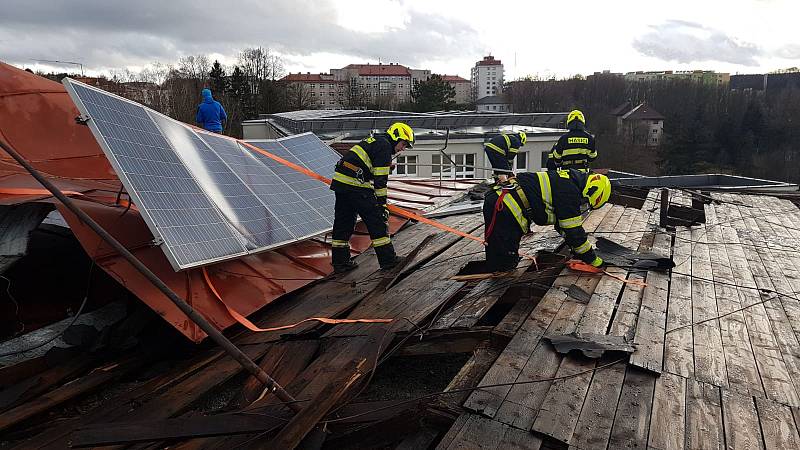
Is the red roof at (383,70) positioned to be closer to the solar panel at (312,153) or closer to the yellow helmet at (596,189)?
the solar panel at (312,153)

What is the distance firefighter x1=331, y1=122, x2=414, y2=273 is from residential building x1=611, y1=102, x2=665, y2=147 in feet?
227

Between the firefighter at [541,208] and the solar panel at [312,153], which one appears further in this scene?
the solar panel at [312,153]

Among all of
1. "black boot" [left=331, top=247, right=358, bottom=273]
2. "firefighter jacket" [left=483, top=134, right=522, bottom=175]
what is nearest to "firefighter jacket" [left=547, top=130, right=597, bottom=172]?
"firefighter jacket" [left=483, top=134, right=522, bottom=175]

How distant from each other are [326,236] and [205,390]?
3.43 m

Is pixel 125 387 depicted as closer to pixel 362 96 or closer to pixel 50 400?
pixel 50 400

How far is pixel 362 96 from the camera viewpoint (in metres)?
71.7

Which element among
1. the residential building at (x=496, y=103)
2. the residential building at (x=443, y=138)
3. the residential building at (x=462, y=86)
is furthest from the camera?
the residential building at (x=462, y=86)

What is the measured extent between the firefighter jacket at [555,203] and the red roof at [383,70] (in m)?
108

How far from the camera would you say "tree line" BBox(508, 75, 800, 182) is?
5288 cm

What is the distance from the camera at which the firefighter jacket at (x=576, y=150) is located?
875 centimetres

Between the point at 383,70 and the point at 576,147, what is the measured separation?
106147mm

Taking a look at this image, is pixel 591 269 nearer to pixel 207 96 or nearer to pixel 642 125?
pixel 207 96

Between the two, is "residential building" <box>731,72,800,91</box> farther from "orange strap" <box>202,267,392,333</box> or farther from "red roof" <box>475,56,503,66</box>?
"orange strap" <box>202,267,392,333</box>

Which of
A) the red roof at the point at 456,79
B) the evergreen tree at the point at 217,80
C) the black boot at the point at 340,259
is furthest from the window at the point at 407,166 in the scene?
the red roof at the point at 456,79
